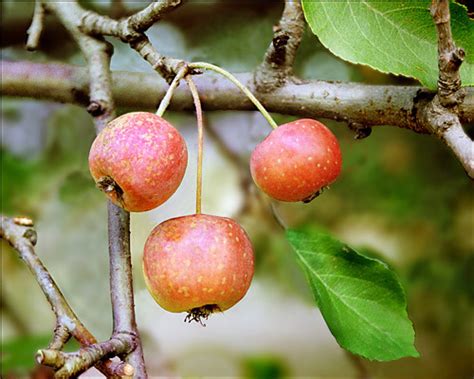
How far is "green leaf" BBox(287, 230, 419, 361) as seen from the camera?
0.62 m

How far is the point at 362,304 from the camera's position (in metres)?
0.66

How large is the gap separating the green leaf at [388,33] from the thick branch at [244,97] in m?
0.03

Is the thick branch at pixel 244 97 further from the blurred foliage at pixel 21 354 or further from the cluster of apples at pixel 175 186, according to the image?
the blurred foliage at pixel 21 354

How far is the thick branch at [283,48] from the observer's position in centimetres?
67

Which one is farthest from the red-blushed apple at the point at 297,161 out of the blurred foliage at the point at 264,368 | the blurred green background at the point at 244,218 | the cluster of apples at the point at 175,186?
the blurred foliage at the point at 264,368

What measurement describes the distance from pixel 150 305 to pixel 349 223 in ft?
1.30

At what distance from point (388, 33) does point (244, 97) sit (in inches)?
8.3

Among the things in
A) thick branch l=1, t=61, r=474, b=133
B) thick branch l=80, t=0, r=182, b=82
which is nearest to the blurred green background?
thick branch l=1, t=61, r=474, b=133

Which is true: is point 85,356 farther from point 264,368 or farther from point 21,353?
point 264,368

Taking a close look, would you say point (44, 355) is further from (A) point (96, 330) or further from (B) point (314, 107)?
(A) point (96, 330)

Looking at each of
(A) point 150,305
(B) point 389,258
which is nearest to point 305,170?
(B) point 389,258

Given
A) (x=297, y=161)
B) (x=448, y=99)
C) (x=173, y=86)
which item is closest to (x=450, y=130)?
(x=448, y=99)

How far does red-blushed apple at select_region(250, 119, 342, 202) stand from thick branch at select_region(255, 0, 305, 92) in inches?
3.9

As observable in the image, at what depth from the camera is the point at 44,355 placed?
18.7 inches
